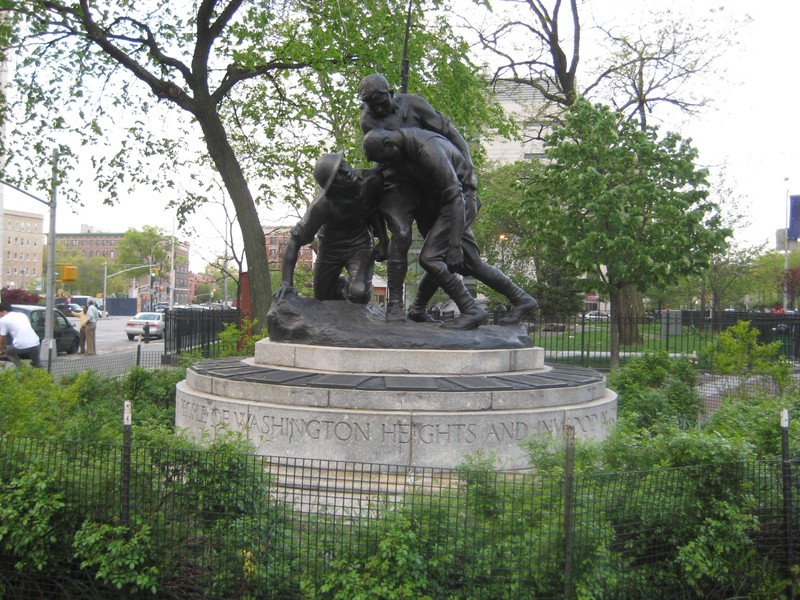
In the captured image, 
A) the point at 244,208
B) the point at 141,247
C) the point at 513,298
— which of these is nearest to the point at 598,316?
the point at 244,208

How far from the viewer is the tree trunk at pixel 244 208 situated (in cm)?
1661

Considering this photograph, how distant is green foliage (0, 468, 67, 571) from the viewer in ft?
14.4

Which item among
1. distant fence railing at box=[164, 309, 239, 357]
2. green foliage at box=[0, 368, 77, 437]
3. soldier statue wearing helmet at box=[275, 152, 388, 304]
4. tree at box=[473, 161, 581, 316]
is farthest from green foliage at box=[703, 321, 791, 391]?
tree at box=[473, 161, 581, 316]

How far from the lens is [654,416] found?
9.30 meters

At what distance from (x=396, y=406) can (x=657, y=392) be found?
4.91 m

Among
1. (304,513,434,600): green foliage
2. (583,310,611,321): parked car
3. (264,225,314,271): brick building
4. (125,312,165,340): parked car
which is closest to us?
(304,513,434,600): green foliage

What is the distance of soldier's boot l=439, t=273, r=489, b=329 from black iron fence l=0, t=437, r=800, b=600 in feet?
11.1

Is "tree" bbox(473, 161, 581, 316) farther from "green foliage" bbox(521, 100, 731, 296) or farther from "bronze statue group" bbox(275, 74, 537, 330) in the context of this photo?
"bronze statue group" bbox(275, 74, 537, 330)

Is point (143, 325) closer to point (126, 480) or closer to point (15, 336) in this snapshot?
point (15, 336)

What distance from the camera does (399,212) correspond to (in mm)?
8117

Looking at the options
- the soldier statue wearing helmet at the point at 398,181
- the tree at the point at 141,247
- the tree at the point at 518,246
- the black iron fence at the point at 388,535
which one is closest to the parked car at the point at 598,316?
the tree at the point at 518,246

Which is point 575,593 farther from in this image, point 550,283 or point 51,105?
point 550,283

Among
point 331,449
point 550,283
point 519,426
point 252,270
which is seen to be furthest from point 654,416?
point 550,283

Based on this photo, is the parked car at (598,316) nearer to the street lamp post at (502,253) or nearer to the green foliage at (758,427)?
the street lamp post at (502,253)
